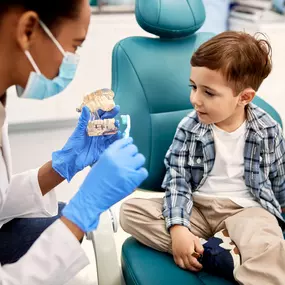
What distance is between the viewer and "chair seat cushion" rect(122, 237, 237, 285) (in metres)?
1.30

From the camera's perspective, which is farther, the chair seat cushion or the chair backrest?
the chair backrest

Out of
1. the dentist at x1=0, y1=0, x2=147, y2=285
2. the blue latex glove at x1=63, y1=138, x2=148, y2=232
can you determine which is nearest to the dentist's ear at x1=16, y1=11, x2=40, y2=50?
the dentist at x1=0, y1=0, x2=147, y2=285

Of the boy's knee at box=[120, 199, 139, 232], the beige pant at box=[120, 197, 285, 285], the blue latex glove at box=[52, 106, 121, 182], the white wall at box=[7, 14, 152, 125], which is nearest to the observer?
the beige pant at box=[120, 197, 285, 285]

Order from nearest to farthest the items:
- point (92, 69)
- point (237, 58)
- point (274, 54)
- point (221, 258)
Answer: point (221, 258), point (237, 58), point (92, 69), point (274, 54)

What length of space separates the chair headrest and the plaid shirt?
34 centimetres

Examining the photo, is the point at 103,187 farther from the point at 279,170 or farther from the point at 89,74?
the point at 89,74

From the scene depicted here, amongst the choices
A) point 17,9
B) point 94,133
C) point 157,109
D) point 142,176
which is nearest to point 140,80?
point 157,109

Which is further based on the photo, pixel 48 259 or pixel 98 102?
pixel 98 102

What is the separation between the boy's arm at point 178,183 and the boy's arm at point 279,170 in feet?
1.03

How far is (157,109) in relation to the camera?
5.48 ft

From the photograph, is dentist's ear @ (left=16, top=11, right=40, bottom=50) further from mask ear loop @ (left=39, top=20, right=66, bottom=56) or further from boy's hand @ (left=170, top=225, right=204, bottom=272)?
boy's hand @ (left=170, top=225, right=204, bottom=272)

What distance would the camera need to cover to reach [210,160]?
1532 mm

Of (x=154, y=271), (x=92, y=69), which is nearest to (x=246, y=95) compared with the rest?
(x=154, y=271)

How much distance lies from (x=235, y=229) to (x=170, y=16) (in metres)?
0.80
